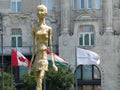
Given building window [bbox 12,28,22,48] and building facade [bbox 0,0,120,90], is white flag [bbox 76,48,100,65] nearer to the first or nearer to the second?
building facade [bbox 0,0,120,90]

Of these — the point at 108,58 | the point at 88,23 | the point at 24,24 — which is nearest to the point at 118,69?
the point at 108,58

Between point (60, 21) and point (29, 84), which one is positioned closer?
point (29, 84)

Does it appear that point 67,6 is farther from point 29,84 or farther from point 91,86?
point 29,84

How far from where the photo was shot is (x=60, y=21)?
67.3 m

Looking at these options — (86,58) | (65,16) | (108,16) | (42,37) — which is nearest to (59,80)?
(65,16)

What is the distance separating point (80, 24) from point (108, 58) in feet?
15.0

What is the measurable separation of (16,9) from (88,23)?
27.9ft

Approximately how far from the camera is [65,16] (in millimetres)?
66188

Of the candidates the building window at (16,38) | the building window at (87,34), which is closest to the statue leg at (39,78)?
the building window at (87,34)

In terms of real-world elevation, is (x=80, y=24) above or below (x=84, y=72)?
above

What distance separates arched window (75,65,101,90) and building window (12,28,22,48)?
280 inches

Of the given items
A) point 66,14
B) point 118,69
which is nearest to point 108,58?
point 118,69

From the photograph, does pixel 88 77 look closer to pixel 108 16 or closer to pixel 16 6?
pixel 108 16

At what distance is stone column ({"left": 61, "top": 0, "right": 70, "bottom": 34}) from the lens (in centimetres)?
6617
